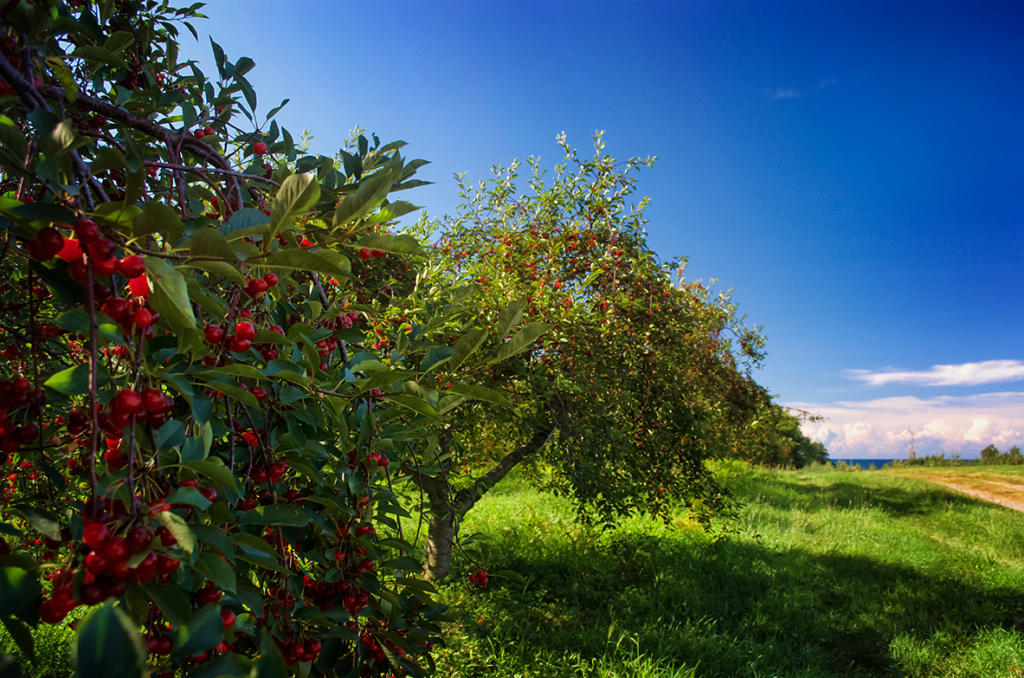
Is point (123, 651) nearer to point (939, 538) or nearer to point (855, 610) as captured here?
point (855, 610)

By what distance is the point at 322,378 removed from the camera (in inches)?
46.0

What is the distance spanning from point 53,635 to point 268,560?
3.71 metres

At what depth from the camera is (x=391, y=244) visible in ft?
3.24

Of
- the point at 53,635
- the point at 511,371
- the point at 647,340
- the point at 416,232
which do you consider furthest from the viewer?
the point at 647,340

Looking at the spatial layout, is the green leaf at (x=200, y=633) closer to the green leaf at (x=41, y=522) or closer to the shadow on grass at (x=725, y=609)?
the green leaf at (x=41, y=522)

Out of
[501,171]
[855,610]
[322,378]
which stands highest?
[501,171]

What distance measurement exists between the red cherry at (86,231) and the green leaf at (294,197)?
226mm

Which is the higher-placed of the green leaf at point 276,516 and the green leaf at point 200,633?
the green leaf at point 276,516

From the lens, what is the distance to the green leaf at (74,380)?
0.66 meters

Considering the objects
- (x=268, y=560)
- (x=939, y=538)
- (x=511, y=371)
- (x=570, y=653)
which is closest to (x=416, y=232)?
(x=511, y=371)

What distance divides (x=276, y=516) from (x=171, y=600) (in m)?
0.28

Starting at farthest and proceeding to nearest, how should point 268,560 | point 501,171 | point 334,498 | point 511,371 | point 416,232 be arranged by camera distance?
point 501,171, point 511,371, point 416,232, point 334,498, point 268,560

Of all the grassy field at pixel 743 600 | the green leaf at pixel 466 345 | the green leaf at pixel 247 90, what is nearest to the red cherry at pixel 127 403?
the green leaf at pixel 466 345

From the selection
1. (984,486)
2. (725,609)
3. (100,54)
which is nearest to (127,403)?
(100,54)
